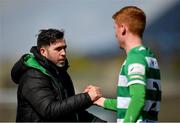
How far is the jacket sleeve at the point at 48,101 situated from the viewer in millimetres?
4426

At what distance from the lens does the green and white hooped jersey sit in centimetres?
405

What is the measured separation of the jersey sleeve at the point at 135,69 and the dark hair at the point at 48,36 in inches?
28.1

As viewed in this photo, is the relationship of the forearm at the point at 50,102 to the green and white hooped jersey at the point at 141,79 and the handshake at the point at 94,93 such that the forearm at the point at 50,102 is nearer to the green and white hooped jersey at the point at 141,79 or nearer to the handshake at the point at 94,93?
the handshake at the point at 94,93

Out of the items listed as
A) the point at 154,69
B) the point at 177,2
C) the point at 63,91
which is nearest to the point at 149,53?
the point at 154,69

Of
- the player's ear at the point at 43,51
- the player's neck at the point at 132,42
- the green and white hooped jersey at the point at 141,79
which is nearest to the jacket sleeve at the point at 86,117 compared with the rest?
the player's ear at the point at 43,51

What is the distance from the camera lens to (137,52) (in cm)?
412

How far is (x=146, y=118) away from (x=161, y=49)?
1526 cm

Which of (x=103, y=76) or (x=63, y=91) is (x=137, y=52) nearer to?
(x=63, y=91)

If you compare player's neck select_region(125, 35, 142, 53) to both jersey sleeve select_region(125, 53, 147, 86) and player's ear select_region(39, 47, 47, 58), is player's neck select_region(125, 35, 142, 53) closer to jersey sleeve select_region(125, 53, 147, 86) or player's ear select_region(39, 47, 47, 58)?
jersey sleeve select_region(125, 53, 147, 86)

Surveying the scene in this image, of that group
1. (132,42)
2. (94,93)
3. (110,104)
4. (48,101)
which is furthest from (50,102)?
(132,42)

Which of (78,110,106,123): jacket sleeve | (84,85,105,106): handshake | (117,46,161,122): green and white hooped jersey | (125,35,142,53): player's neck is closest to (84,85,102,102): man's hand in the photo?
(84,85,105,106): handshake

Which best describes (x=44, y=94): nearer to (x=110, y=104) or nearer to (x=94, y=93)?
(x=94, y=93)

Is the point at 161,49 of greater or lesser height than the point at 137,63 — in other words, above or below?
below

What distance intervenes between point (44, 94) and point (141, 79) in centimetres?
73
